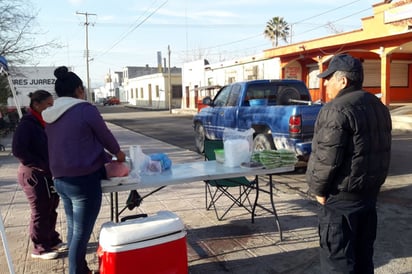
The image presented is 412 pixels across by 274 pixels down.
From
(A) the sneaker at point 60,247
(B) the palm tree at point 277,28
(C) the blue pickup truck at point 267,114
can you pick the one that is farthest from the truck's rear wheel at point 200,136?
(B) the palm tree at point 277,28

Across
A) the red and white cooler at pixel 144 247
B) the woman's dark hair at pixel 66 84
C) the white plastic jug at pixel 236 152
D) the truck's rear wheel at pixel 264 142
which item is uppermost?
the woman's dark hair at pixel 66 84

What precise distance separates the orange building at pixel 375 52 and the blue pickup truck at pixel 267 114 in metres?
9.52

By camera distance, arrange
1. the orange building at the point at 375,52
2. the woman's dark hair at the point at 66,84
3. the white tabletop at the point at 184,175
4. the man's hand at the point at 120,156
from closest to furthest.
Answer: the woman's dark hair at the point at 66,84 → the man's hand at the point at 120,156 → the white tabletop at the point at 184,175 → the orange building at the point at 375,52

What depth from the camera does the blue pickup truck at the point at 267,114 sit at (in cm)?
741

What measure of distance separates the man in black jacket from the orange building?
1638 cm

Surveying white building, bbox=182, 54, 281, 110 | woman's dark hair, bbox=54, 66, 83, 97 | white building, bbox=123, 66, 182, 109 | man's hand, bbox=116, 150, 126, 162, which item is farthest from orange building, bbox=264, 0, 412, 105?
white building, bbox=123, 66, 182, 109

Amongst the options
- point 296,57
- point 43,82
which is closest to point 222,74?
point 296,57

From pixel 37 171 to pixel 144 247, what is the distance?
158cm

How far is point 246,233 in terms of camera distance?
15.9ft

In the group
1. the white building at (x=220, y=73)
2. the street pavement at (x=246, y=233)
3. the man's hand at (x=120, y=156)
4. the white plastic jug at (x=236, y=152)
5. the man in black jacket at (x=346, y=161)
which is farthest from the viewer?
the white building at (x=220, y=73)

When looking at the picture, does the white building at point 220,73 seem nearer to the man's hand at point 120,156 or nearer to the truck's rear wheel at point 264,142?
the truck's rear wheel at point 264,142

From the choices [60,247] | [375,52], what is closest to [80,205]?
[60,247]

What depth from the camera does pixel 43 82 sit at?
22969 millimetres

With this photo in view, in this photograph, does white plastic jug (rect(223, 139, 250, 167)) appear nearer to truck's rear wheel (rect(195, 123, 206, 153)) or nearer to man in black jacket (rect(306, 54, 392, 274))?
man in black jacket (rect(306, 54, 392, 274))
